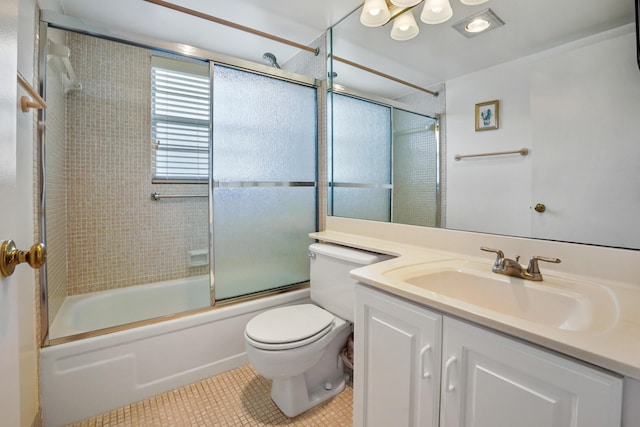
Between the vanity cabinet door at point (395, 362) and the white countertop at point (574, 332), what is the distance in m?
0.05

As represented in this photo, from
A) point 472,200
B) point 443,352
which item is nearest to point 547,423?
point 443,352

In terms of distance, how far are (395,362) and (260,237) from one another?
1251 mm

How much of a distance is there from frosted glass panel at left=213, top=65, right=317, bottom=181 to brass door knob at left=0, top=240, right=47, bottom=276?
1271 millimetres

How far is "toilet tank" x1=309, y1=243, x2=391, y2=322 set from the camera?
1.50 m

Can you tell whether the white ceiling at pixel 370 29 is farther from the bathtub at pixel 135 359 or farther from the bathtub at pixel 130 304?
the bathtub at pixel 130 304

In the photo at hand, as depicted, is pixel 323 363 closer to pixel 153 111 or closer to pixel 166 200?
pixel 166 200

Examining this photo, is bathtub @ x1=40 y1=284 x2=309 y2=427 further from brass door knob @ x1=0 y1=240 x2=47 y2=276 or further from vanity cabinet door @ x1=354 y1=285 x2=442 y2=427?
brass door knob @ x1=0 y1=240 x2=47 y2=276

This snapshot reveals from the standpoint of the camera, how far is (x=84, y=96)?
2061mm

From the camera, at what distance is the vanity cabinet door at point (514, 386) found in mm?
573

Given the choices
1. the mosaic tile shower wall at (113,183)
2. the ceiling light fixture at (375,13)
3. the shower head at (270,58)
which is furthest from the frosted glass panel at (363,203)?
the mosaic tile shower wall at (113,183)

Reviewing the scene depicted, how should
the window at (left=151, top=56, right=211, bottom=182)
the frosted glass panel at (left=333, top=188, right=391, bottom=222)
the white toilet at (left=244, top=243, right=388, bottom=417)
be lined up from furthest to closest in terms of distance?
the window at (left=151, top=56, right=211, bottom=182) < the frosted glass panel at (left=333, top=188, right=391, bottom=222) < the white toilet at (left=244, top=243, right=388, bottom=417)

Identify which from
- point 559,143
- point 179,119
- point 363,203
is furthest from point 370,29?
point 179,119

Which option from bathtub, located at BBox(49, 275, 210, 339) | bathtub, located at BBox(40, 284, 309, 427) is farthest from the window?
bathtub, located at BBox(40, 284, 309, 427)

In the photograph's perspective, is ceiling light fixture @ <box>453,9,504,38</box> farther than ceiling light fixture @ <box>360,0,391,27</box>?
No
